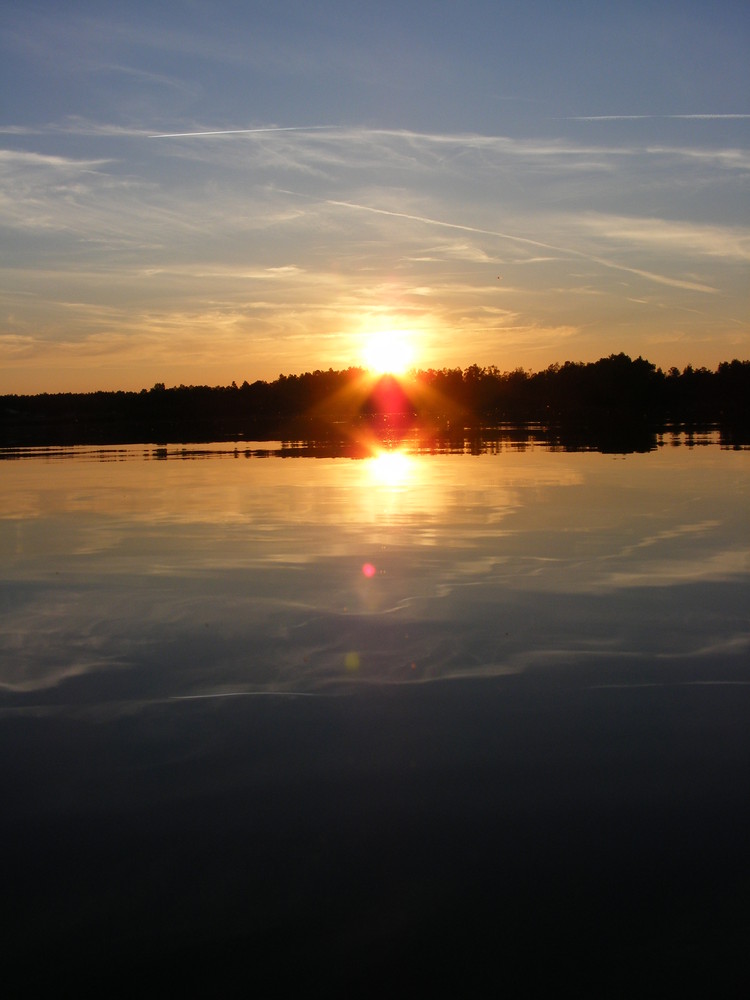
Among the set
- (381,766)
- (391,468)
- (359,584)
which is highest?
(391,468)

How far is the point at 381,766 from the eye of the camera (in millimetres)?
6652

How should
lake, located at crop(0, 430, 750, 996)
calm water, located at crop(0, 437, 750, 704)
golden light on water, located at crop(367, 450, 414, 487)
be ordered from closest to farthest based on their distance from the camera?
lake, located at crop(0, 430, 750, 996) < calm water, located at crop(0, 437, 750, 704) < golden light on water, located at crop(367, 450, 414, 487)

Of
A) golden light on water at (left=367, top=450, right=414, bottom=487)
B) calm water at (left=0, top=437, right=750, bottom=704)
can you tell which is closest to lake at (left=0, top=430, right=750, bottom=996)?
calm water at (left=0, top=437, right=750, bottom=704)

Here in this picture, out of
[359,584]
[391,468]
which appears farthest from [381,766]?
[391,468]

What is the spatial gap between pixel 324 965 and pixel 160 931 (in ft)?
2.91

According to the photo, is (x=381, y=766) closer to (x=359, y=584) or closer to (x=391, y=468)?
(x=359, y=584)

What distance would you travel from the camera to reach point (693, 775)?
6379mm

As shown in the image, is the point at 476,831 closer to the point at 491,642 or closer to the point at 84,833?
the point at 84,833

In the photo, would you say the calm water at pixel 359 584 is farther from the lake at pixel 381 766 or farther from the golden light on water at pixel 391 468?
the golden light on water at pixel 391 468

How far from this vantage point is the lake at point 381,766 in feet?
15.6

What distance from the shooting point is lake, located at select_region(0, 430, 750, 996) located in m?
4.77

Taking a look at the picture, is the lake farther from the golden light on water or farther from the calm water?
the golden light on water

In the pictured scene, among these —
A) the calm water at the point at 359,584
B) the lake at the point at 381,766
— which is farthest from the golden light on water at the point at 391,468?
the lake at the point at 381,766

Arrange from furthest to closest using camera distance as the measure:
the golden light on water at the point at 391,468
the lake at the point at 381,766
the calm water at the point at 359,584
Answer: the golden light on water at the point at 391,468 → the calm water at the point at 359,584 → the lake at the point at 381,766
